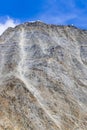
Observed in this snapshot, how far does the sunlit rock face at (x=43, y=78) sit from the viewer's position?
167 feet

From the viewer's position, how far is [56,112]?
53406 millimetres

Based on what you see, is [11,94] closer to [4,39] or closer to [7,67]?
[7,67]

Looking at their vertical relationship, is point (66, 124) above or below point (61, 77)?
below

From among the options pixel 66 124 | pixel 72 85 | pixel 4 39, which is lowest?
pixel 66 124

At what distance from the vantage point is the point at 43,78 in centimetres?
5950

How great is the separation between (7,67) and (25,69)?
2.53m

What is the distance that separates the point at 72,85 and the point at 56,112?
312 inches

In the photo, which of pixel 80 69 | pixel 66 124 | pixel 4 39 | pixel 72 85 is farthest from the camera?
pixel 4 39

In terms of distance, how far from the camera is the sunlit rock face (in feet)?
167

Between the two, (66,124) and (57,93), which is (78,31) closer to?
(57,93)

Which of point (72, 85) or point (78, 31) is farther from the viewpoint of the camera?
point (78, 31)

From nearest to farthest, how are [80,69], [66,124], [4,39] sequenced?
1. [66,124]
2. [80,69]
3. [4,39]

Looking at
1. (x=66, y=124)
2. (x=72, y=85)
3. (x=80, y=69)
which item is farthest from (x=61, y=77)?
(x=66, y=124)

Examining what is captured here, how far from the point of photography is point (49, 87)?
58.0 meters
